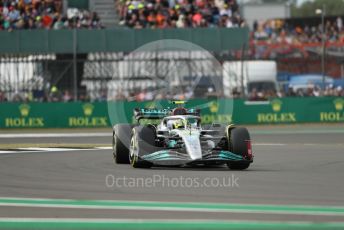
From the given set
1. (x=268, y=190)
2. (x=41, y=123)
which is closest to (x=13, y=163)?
(x=268, y=190)

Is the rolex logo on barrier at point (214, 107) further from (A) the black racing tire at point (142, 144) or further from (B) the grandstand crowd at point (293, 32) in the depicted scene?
(B) the grandstand crowd at point (293, 32)

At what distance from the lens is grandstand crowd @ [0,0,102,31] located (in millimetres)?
38344

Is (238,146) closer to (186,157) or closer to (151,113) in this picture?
(186,157)

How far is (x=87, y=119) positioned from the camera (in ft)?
114

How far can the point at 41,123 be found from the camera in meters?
34.6

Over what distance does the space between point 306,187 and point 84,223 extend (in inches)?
171

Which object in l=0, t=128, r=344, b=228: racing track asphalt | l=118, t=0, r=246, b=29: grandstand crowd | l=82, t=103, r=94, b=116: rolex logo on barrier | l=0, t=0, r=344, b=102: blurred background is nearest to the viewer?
l=0, t=128, r=344, b=228: racing track asphalt

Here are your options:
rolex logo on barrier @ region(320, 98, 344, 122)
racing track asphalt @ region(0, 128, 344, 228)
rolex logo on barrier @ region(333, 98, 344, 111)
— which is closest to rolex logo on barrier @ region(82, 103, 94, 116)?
rolex logo on barrier @ region(320, 98, 344, 122)

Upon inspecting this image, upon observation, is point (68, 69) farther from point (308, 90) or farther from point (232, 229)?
point (232, 229)

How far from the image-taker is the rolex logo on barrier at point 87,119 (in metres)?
34.7

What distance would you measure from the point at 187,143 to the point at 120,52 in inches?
891

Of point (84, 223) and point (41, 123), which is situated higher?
point (84, 223)

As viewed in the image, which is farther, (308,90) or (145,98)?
(308,90)

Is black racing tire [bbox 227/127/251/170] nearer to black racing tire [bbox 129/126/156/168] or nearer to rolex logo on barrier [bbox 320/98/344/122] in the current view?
black racing tire [bbox 129/126/156/168]
